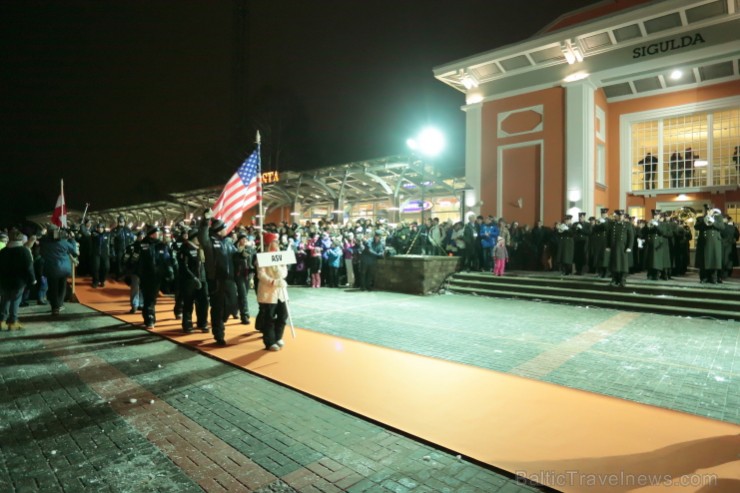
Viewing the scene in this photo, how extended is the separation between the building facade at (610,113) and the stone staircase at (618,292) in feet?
16.3

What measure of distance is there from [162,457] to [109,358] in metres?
3.95

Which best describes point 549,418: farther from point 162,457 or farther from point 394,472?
point 162,457

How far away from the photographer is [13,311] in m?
Result: 9.02

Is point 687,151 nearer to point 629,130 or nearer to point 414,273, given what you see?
point 629,130

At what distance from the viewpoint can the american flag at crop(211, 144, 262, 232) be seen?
333 inches

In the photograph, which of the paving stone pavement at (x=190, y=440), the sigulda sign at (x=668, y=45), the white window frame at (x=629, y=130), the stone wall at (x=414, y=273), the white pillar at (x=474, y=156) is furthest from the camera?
the white pillar at (x=474, y=156)

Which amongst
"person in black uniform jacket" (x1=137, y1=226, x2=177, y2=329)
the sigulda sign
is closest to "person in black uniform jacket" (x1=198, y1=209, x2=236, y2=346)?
"person in black uniform jacket" (x1=137, y1=226, x2=177, y2=329)

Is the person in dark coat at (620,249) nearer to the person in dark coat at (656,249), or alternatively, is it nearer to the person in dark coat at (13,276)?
the person in dark coat at (656,249)

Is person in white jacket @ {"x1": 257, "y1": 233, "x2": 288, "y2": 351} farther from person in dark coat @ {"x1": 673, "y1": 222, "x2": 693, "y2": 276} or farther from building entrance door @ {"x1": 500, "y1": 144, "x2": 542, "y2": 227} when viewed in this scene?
building entrance door @ {"x1": 500, "y1": 144, "x2": 542, "y2": 227}

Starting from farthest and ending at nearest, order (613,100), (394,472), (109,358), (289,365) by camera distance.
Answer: (613,100) → (109,358) → (289,365) → (394,472)

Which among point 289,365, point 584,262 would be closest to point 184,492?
point 289,365

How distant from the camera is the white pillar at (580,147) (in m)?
16.6

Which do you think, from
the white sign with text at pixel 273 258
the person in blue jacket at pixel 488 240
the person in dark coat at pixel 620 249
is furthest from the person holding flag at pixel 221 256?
the person in dark coat at pixel 620 249

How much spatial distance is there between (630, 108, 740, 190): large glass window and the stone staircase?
535 cm
